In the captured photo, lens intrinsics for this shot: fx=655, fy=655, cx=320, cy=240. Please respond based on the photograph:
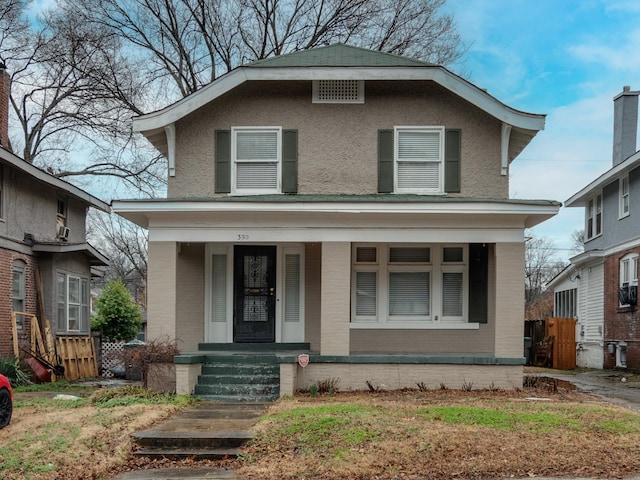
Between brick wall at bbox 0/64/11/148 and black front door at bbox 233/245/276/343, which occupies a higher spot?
brick wall at bbox 0/64/11/148

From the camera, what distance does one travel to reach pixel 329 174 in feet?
45.5

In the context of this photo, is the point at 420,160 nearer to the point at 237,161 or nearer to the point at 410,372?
the point at 237,161

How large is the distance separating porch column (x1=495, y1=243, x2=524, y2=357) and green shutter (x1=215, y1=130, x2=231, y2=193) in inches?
227

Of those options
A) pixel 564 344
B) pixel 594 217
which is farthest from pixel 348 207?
pixel 594 217

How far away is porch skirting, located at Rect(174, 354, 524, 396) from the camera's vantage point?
12.3m

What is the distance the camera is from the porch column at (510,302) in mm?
12531

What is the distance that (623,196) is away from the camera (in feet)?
70.1

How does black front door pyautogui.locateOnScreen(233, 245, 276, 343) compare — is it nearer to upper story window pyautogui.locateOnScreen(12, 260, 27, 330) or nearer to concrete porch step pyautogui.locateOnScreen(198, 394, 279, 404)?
concrete porch step pyautogui.locateOnScreen(198, 394, 279, 404)

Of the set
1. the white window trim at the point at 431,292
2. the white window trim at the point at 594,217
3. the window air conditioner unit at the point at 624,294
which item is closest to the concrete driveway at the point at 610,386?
the window air conditioner unit at the point at 624,294

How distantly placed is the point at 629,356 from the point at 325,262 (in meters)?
12.6

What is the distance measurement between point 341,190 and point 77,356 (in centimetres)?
971

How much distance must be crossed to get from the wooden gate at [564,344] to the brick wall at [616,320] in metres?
1.19

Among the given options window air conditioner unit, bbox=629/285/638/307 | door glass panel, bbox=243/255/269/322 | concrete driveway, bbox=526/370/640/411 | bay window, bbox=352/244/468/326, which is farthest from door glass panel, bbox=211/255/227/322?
window air conditioner unit, bbox=629/285/638/307

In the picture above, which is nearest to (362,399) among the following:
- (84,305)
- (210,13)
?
(84,305)
